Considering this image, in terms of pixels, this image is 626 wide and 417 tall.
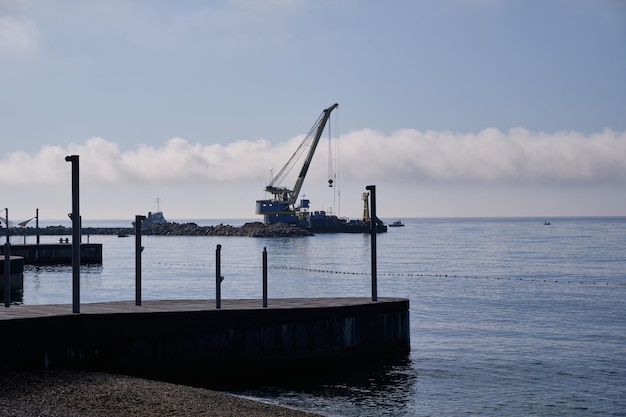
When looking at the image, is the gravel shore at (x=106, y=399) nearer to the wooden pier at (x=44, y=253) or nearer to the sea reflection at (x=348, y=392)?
the sea reflection at (x=348, y=392)

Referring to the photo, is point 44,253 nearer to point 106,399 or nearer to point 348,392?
point 348,392

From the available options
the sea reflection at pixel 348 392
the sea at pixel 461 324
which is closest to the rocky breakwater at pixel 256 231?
the sea at pixel 461 324

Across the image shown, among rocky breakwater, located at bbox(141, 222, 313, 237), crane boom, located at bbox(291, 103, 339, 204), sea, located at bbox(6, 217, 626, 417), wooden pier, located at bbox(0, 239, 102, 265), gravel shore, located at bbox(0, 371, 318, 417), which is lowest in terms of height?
sea, located at bbox(6, 217, 626, 417)

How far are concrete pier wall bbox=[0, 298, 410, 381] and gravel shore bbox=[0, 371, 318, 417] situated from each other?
0.87 m

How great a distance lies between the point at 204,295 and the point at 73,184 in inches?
1268

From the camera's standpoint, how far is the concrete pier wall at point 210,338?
1784 centimetres

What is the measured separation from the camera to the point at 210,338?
20.4m

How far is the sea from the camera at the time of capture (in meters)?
19.8

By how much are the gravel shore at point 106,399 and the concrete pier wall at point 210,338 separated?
87 cm

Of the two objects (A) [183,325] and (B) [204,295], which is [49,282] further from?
(A) [183,325]

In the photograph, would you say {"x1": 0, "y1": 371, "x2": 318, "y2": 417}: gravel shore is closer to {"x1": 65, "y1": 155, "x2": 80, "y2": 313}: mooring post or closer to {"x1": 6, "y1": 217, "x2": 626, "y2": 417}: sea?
{"x1": 65, "y1": 155, "x2": 80, "y2": 313}: mooring post

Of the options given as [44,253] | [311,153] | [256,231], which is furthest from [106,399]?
[256,231]

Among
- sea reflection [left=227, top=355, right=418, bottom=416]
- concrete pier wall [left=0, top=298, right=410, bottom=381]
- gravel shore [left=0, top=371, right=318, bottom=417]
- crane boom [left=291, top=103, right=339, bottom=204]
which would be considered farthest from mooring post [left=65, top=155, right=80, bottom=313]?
crane boom [left=291, top=103, right=339, bottom=204]

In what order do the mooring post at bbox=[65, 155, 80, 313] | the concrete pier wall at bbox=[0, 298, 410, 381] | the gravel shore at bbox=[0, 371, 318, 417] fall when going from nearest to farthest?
the gravel shore at bbox=[0, 371, 318, 417]
the concrete pier wall at bbox=[0, 298, 410, 381]
the mooring post at bbox=[65, 155, 80, 313]
